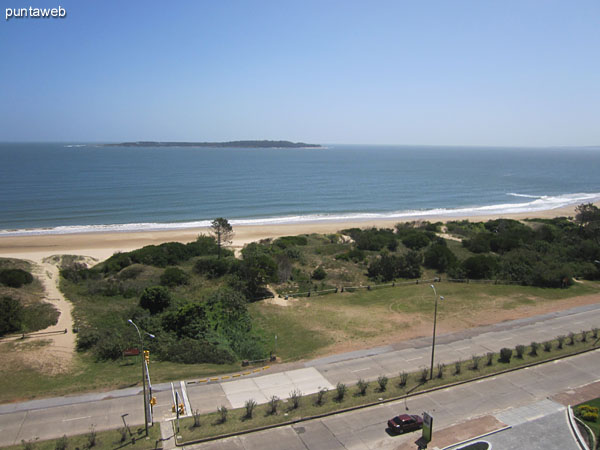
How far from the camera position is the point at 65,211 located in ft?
249

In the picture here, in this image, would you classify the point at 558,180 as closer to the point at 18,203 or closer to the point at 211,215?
the point at 211,215

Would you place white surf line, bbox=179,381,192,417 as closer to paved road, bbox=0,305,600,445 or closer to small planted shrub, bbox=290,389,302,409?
paved road, bbox=0,305,600,445

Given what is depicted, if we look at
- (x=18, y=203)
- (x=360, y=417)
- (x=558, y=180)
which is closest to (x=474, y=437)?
(x=360, y=417)

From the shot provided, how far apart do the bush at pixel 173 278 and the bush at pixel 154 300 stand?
5450 millimetres

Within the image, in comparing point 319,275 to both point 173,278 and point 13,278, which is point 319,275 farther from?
point 13,278

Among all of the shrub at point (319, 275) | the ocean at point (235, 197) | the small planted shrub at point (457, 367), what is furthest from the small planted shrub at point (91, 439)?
the ocean at point (235, 197)

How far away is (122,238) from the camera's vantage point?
201 ft

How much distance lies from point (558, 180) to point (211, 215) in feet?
415

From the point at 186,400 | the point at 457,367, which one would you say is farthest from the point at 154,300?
the point at 457,367

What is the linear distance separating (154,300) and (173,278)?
20.2 ft

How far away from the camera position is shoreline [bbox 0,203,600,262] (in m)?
53.4

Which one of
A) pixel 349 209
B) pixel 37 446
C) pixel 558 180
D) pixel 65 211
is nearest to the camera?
pixel 37 446

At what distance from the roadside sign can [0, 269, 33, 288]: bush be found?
33.6 m

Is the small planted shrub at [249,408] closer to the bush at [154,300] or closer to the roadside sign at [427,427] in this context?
the roadside sign at [427,427]
